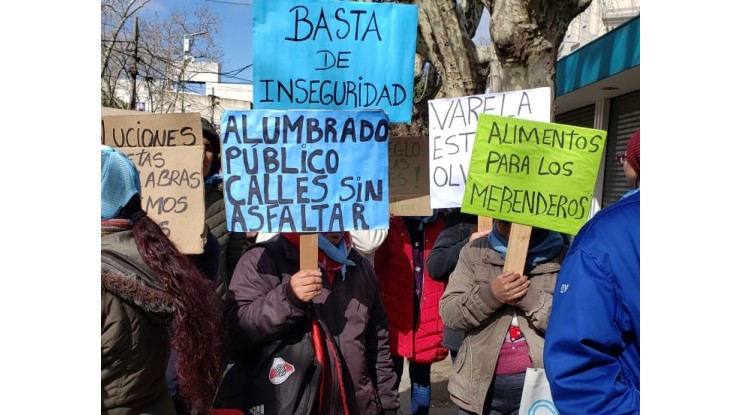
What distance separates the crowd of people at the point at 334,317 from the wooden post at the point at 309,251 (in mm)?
88

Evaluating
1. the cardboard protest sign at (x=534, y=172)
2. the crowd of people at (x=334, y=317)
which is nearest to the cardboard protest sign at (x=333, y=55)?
the cardboard protest sign at (x=534, y=172)

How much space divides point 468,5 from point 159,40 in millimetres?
20784

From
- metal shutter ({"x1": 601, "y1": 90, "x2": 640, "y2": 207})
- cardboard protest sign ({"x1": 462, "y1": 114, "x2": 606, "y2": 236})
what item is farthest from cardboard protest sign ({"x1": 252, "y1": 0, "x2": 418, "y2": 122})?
metal shutter ({"x1": 601, "y1": 90, "x2": 640, "y2": 207})

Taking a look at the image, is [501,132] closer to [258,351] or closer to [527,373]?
[527,373]

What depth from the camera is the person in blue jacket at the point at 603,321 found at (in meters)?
1.53

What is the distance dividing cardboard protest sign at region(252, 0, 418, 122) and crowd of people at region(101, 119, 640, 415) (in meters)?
0.74

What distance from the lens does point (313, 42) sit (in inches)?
134

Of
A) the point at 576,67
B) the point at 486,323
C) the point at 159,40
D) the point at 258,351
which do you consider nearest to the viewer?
the point at 258,351

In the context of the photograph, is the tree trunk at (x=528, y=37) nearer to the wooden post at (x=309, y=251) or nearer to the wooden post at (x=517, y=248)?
the wooden post at (x=517, y=248)

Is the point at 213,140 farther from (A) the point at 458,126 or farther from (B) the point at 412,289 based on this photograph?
(B) the point at 412,289

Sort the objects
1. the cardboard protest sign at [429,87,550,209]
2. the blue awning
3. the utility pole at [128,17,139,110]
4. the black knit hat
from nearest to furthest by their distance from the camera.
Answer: the cardboard protest sign at [429,87,550,209] → the black knit hat → the blue awning → the utility pole at [128,17,139,110]

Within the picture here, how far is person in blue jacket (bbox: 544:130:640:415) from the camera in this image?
1.53 metres

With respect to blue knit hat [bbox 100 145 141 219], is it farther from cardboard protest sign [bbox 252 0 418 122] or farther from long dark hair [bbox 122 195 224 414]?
cardboard protest sign [bbox 252 0 418 122]

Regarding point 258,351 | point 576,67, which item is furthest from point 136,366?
point 576,67
